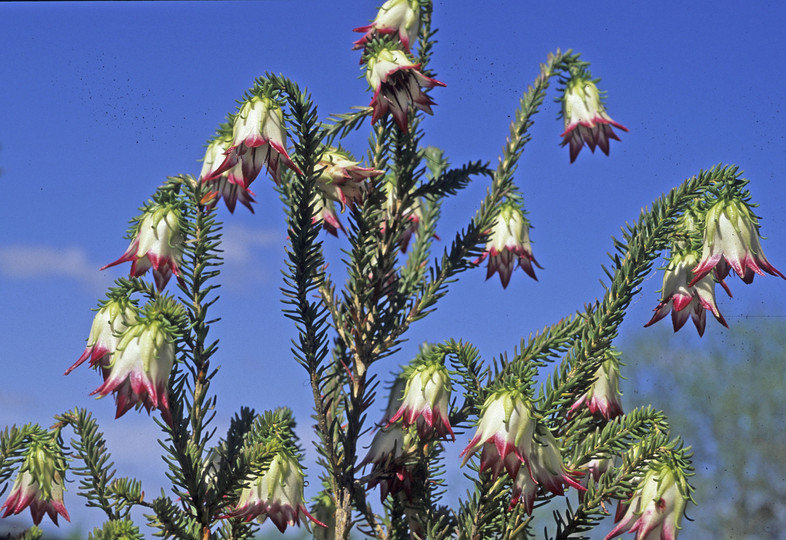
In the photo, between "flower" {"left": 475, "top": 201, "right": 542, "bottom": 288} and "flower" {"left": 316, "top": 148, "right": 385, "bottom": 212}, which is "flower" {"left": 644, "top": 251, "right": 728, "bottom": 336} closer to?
"flower" {"left": 475, "top": 201, "right": 542, "bottom": 288}

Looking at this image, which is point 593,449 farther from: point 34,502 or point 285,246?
point 34,502

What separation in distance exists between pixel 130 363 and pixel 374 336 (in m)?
0.90

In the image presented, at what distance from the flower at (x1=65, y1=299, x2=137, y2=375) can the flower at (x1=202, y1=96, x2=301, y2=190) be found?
41 centimetres

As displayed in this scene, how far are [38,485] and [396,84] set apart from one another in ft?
4.82

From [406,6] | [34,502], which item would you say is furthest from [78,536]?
[406,6]

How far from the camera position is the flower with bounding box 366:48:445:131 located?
6.77ft

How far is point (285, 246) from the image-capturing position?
222cm

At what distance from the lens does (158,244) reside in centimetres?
199

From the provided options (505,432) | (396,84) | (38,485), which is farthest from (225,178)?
(505,432)

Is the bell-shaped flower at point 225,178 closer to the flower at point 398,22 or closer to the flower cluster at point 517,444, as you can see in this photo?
the flower at point 398,22

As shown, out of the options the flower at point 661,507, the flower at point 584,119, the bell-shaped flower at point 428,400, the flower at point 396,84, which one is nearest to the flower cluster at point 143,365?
the bell-shaped flower at point 428,400

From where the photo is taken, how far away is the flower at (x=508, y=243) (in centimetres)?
279

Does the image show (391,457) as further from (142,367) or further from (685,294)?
(685,294)

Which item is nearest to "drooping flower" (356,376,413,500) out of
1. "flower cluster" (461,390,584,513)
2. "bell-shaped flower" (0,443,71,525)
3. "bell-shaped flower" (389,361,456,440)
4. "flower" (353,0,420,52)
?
"bell-shaped flower" (389,361,456,440)
